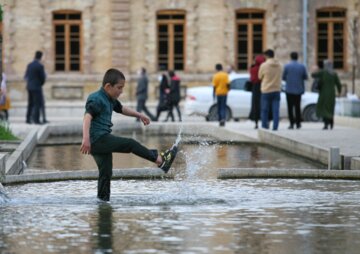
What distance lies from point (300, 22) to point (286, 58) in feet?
3.88

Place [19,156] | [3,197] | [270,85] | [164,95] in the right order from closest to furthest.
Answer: [3,197] < [19,156] < [270,85] < [164,95]

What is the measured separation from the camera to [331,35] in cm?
4525

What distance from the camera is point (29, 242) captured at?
34.8ft

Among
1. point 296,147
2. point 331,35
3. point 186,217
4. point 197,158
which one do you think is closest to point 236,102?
point 331,35

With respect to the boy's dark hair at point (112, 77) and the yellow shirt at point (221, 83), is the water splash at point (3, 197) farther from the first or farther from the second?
the yellow shirt at point (221, 83)

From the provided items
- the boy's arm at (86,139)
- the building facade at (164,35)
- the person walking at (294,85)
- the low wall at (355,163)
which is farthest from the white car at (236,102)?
the boy's arm at (86,139)

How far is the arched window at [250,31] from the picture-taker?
4531 cm

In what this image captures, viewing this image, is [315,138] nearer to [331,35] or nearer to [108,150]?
[108,150]

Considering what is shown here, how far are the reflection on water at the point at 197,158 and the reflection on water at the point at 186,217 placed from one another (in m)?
2.82

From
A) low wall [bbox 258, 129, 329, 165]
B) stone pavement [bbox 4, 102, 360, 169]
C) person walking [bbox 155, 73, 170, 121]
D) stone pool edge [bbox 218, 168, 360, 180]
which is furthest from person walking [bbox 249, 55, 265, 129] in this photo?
stone pool edge [bbox 218, 168, 360, 180]

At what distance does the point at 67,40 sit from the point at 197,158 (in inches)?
970

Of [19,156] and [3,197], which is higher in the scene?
[3,197]

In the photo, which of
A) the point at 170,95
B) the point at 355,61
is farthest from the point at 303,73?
the point at 355,61

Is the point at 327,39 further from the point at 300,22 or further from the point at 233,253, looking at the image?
the point at 233,253
